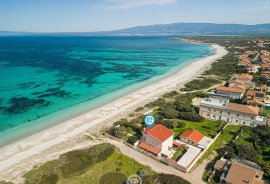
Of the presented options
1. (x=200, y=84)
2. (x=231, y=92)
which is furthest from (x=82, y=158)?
(x=200, y=84)

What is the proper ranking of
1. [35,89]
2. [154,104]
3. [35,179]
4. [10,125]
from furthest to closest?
[35,89]
[154,104]
[10,125]
[35,179]

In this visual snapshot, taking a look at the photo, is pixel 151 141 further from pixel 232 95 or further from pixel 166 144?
pixel 232 95

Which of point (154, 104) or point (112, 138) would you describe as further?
point (154, 104)

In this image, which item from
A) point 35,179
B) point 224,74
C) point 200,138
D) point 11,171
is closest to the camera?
point 35,179

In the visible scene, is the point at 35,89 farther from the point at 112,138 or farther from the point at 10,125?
the point at 112,138

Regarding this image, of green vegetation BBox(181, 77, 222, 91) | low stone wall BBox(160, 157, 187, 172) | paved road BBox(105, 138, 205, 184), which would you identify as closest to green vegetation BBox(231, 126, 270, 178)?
paved road BBox(105, 138, 205, 184)

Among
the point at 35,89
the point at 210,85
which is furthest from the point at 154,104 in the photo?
the point at 35,89
